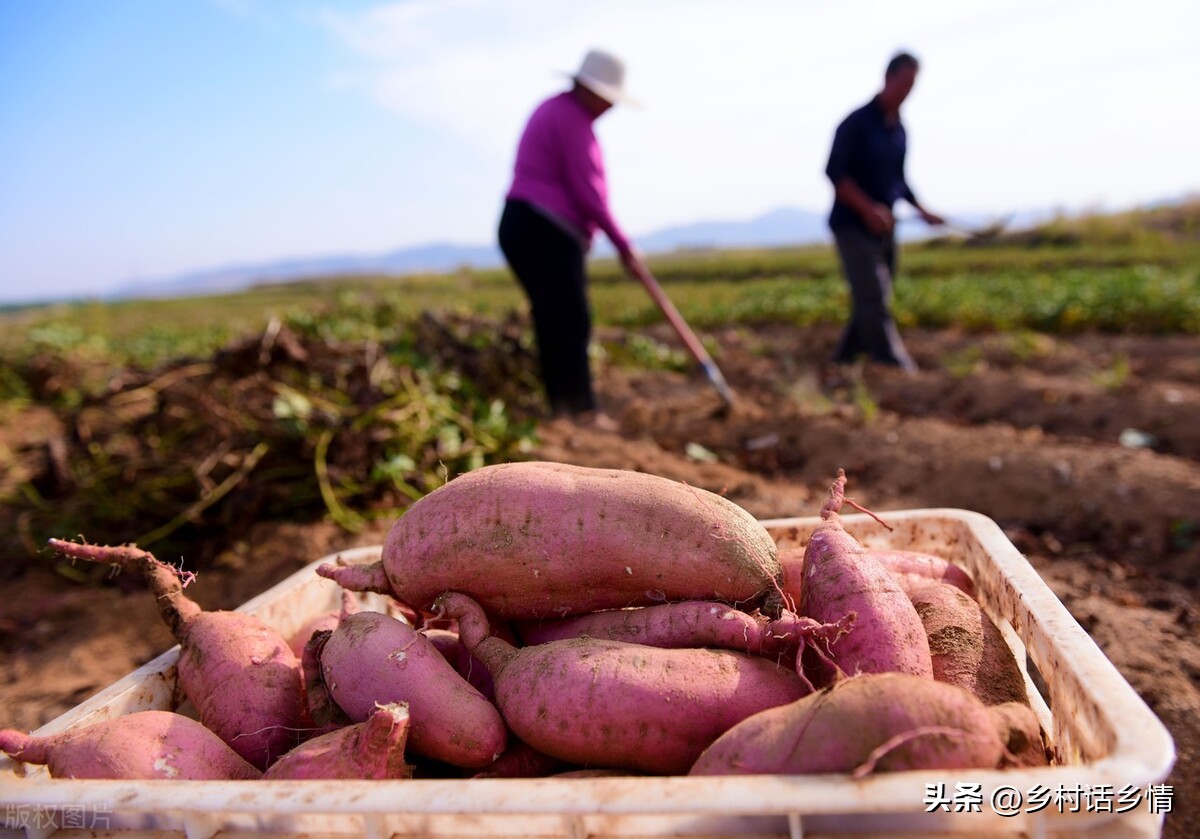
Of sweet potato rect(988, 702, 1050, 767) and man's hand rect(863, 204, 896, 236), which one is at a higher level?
man's hand rect(863, 204, 896, 236)

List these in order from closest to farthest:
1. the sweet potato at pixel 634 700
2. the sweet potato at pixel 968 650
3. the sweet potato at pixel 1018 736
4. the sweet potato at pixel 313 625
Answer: the sweet potato at pixel 1018 736, the sweet potato at pixel 634 700, the sweet potato at pixel 968 650, the sweet potato at pixel 313 625

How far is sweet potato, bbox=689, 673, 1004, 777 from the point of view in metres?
1.04

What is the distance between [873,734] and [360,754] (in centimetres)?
79

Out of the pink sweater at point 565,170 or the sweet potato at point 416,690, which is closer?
the sweet potato at point 416,690

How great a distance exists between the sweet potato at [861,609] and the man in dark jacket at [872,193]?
15.7ft

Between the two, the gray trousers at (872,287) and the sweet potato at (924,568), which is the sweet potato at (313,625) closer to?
the sweet potato at (924,568)

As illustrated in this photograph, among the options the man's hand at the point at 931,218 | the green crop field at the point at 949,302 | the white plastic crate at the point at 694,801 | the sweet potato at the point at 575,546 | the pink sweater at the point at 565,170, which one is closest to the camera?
the white plastic crate at the point at 694,801

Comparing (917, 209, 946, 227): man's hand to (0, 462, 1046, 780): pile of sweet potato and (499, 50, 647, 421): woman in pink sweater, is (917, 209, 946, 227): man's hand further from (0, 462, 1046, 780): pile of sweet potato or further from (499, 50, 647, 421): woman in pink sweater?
(0, 462, 1046, 780): pile of sweet potato

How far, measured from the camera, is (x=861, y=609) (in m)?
1.39

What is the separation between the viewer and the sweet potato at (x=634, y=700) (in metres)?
1.28

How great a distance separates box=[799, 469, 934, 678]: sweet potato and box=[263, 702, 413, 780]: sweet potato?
76 centimetres

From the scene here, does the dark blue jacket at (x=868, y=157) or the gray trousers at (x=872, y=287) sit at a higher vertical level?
the dark blue jacket at (x=868, y=157)

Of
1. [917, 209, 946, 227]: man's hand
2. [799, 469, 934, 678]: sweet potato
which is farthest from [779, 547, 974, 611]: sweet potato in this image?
[917, 209, 946, 227]: man's hand

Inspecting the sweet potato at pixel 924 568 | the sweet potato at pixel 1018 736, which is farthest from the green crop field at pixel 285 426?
the sweet potato at pixel 1018 736
